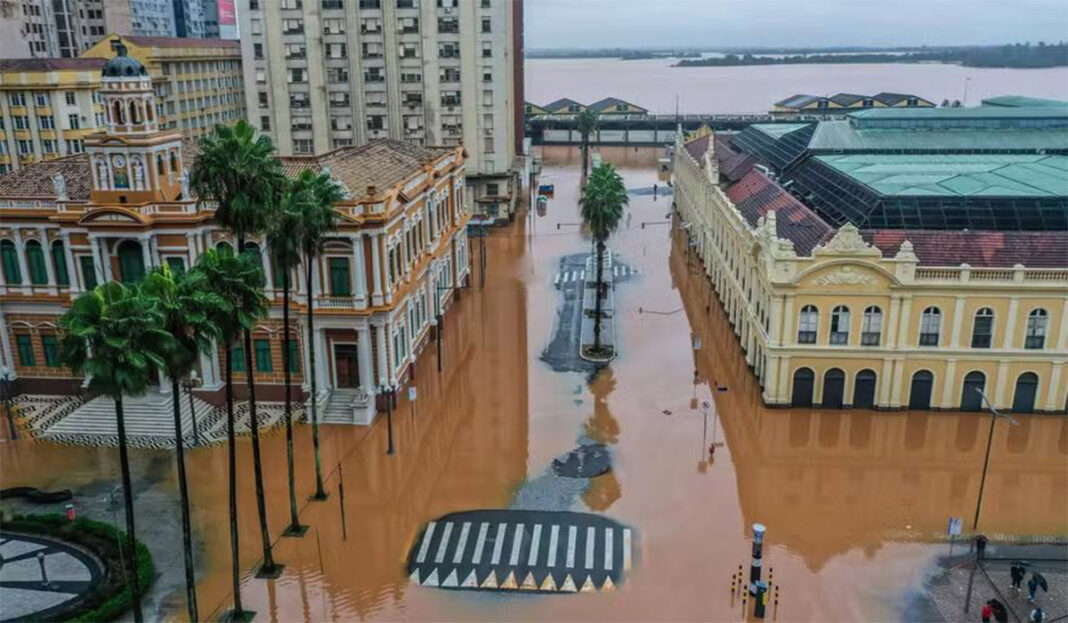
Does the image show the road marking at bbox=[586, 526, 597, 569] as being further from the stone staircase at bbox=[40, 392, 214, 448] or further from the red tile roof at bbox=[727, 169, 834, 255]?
the stone staircase at bbox=[40, 392, 214, 448]

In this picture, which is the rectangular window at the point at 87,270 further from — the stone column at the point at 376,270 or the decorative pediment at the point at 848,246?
the decorative pediment at the point at 848,246

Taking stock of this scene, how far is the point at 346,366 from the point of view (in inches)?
1965

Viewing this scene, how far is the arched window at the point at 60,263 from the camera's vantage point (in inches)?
1969

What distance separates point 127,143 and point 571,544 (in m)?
32.9

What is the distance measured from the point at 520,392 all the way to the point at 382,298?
455 inches

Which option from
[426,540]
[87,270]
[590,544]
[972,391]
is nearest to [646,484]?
[590,544]

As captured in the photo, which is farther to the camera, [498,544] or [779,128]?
[779,128]

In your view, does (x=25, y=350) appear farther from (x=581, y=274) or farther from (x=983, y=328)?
(x=983, y=328)

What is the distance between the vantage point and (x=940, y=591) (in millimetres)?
33500

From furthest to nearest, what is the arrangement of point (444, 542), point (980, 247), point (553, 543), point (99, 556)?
point (980, 247) → point (444, 542) → point (553, 543) → point (99, 556)

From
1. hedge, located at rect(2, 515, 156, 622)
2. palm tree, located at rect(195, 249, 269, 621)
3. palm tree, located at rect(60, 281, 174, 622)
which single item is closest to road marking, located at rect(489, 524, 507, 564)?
palm tree, located at rect(195, 249, 269, 621)

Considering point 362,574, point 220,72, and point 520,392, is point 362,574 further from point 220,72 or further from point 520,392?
point 220,72

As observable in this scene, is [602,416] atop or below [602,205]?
below

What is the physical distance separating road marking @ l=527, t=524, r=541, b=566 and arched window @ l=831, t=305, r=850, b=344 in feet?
71.7
